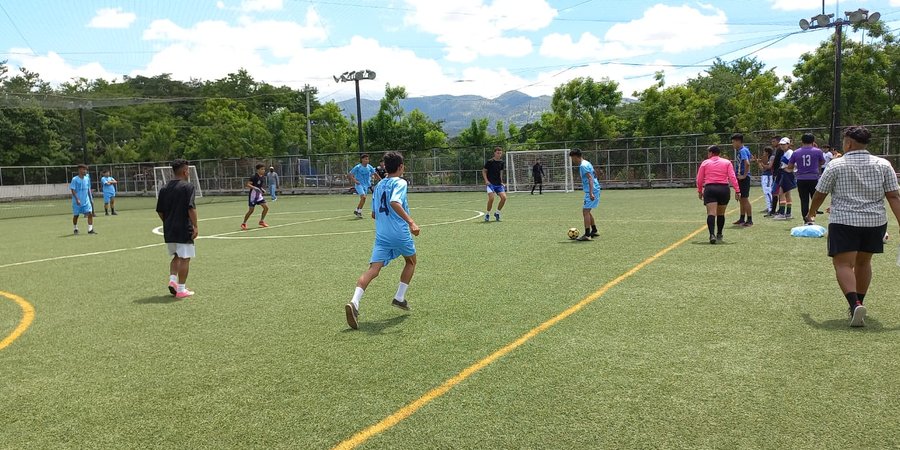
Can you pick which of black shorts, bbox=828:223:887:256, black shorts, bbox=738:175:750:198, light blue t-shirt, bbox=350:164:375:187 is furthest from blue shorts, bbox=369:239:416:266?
light blue t-shirt, bbox=350:164:375:187

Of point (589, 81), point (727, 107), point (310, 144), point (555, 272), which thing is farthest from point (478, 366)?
point (310, 144)

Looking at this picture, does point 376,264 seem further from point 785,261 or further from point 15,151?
point 15,151

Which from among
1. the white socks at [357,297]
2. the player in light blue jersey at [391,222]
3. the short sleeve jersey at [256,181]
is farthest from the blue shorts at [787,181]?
the short sleeve jersey at [256,181]

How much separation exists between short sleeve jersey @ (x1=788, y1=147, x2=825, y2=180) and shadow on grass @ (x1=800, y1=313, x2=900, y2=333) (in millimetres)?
8715

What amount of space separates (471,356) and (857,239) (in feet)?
13.3

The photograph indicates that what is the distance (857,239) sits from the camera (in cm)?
627

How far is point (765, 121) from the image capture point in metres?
47.2

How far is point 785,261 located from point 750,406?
20.9 feet

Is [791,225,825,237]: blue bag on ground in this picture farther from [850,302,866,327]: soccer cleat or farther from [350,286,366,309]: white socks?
[350,286,366,309]: white socks

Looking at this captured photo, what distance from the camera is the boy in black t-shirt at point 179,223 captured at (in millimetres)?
8891

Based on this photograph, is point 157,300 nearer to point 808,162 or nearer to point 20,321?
point 20,321

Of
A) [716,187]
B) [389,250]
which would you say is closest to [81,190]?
[389,250]

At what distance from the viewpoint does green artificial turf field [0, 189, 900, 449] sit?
13.4 feet

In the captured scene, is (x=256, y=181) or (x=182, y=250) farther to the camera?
(x=256, y=181)
